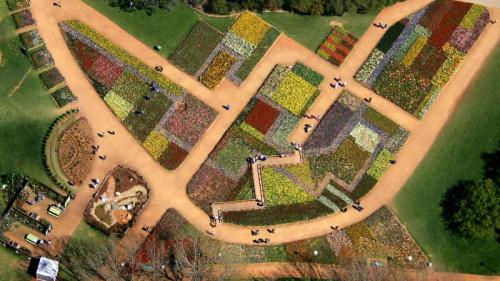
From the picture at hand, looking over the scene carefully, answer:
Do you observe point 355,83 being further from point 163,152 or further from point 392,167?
point 163,152

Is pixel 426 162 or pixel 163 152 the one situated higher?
pixel 426 162

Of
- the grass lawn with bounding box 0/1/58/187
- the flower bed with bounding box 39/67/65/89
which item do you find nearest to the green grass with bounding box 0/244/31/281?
the grass lawn with bounding box 0/1/58/187

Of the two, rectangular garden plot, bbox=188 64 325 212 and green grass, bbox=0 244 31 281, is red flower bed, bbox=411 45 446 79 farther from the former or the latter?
green grass, bbox=0 244 31 281

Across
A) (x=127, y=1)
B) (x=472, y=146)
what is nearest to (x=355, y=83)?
(x=472, y=146)

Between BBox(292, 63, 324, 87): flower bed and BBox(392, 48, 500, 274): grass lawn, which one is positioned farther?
BBox(292, 63, 324, 87): flower bed

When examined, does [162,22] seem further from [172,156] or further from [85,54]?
[172,156]

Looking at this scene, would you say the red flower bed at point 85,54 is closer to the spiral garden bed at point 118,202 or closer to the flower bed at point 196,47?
the flower bed at point 196,47
